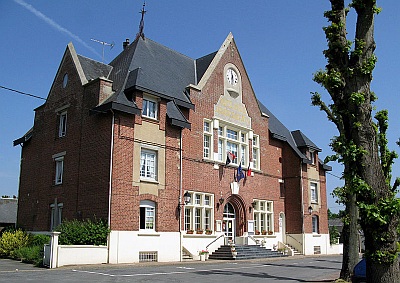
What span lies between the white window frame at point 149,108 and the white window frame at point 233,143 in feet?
18.5

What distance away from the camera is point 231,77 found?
30172 millimetres

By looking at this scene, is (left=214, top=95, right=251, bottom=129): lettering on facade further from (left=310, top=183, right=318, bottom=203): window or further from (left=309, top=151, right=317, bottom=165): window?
(left=310, top=183, right=318, bottom=203): window

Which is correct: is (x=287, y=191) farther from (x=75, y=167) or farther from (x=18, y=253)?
(x=18, y=253)

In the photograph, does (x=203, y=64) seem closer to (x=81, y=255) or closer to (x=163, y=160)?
(x=163, y=160)

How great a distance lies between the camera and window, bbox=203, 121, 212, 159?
27.0 m

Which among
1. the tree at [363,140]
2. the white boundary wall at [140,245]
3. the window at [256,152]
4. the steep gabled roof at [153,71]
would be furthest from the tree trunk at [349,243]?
the window at [256,152]

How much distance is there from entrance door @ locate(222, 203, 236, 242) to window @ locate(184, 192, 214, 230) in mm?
1862

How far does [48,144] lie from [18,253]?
742cm

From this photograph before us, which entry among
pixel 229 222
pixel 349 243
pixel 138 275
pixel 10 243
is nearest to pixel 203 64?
pixel 229 222

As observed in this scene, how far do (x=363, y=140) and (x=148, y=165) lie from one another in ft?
46.9

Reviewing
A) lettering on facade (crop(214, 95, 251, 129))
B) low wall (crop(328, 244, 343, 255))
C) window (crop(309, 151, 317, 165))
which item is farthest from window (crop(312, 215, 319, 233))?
lettering on facade (crop(214, 95, 251, 129))

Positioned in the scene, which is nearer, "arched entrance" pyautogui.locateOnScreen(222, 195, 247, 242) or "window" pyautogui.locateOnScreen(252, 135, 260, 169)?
"arched entrance" pyautogui.locateOnScreen(222, 195, 247, 242)

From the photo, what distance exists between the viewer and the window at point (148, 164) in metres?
22.9

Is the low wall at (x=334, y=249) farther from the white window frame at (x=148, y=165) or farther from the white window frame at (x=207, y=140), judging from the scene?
the white window frame at (x=148, y=165)
